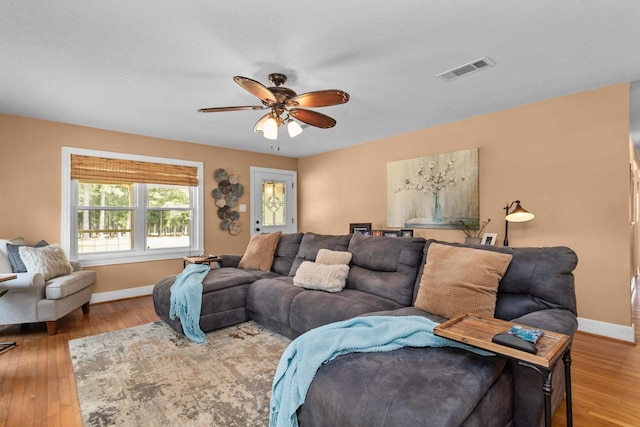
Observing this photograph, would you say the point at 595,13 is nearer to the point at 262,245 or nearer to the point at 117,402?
the point at 262,245

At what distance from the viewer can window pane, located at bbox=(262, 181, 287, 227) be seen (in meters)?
6.12

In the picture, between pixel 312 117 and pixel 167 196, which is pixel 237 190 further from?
pixel 312 117

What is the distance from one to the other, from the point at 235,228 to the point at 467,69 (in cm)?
429

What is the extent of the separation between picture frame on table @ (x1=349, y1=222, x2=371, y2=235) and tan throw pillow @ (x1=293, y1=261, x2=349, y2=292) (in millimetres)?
2094

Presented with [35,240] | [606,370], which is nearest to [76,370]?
[35,240]

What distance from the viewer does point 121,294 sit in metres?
4.49

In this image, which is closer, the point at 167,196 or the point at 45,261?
the point at 45,261

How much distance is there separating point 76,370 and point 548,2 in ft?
13.2

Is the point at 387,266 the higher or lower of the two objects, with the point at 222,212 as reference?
Result: lower

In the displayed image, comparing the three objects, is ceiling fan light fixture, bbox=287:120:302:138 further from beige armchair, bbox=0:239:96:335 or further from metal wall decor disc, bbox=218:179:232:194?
metal wall decor disc, bbox=218:179:232:194

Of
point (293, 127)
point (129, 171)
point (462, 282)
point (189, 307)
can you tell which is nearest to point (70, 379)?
point (189, 307)

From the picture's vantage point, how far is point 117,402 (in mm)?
1977

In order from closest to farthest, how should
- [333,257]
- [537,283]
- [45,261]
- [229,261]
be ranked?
[537,283]
[333,257]
[45,261]
[229,261]

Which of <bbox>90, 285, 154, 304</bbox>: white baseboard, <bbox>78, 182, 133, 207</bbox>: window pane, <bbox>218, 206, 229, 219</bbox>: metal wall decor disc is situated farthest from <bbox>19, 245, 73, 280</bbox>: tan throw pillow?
<bbox>218, 206, 229, 219</bbox>: metal wall decor disc
